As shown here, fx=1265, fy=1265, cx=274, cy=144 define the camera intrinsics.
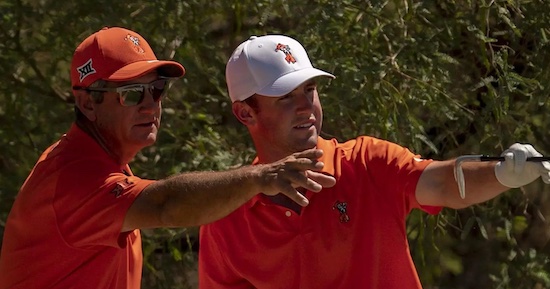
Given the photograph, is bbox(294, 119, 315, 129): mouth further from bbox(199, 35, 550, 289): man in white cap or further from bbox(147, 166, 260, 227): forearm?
bbox(147, 166, 260, 227): forearm

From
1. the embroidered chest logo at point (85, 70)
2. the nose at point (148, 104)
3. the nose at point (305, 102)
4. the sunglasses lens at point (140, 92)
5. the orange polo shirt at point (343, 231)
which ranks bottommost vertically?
the orange polo shirt at point (343, 231)

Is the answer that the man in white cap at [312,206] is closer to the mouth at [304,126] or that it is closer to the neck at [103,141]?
the mouth at [304,126]

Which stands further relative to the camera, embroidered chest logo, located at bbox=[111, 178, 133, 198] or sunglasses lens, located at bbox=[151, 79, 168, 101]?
sunglasses lens, located at bbox=[151, 79, 168, 101]

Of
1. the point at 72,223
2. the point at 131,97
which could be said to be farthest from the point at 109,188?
the point at 131,97

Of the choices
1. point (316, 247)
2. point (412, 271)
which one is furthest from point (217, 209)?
point (412, 271)

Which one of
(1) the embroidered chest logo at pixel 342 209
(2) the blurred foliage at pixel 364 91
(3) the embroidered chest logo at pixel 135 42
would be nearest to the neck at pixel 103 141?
(3) the embroidered chest logo at pixel 135 42

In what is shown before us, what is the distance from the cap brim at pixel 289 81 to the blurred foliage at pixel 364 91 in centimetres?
180

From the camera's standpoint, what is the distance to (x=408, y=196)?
11.9ft

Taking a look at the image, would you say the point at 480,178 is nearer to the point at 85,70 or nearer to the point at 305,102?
the point at 305,102

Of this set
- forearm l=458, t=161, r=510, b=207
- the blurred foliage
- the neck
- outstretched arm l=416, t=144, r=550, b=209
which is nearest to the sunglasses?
the neck

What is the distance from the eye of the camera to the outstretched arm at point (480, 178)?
127 inches

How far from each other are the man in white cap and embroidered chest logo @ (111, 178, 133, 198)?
456mm

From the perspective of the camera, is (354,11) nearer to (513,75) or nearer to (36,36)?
(513,75)

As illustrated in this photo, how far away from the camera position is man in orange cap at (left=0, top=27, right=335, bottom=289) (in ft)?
10.8
